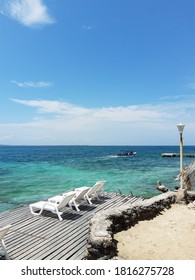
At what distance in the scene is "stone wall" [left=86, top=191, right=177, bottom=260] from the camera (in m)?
5.20

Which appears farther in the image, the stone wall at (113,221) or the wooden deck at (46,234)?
the wooden deck at (46,234)

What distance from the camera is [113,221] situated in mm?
6664

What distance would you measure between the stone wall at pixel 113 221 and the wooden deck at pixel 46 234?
20.8 inches

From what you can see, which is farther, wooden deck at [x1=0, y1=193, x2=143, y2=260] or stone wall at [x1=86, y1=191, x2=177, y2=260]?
wooden deck at [x1=0, y1=193, x2=143, y2=260]

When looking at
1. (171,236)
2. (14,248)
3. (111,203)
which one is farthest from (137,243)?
(111,203)

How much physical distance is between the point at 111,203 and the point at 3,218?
399cm

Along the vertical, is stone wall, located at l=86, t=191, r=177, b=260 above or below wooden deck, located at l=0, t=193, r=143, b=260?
above

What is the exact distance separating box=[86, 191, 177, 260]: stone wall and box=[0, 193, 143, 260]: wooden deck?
0.53 metres

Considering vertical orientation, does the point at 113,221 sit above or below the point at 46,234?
above

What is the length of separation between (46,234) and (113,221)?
1.76 m

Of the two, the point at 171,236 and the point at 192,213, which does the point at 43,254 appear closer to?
the point at 171,236

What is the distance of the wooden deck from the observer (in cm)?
559

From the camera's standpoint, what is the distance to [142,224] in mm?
7293

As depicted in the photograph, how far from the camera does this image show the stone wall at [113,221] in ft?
17.1
